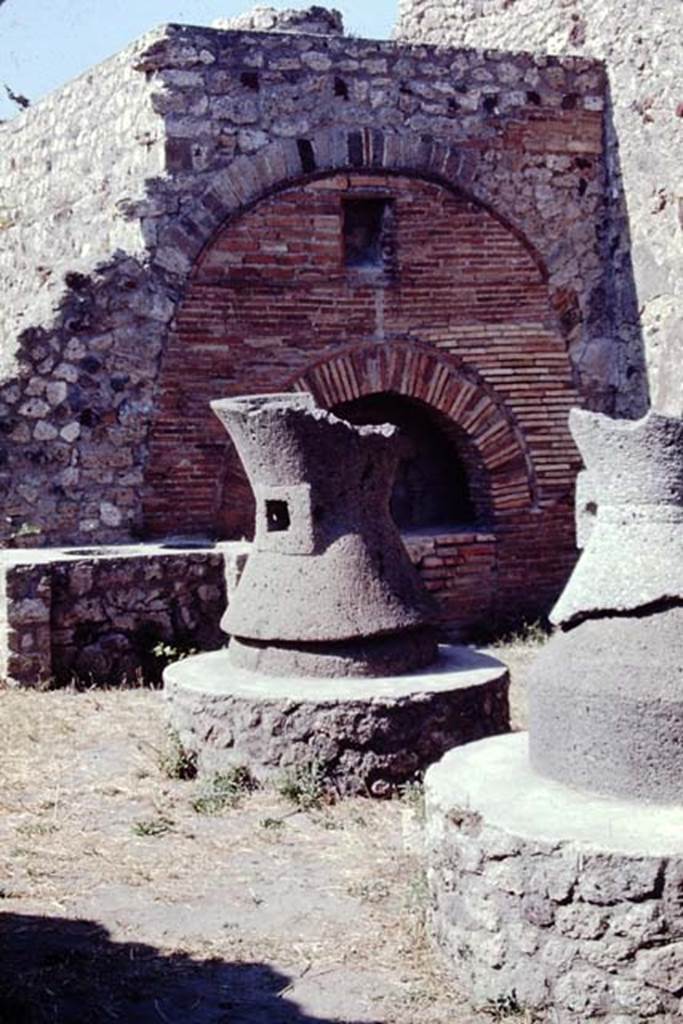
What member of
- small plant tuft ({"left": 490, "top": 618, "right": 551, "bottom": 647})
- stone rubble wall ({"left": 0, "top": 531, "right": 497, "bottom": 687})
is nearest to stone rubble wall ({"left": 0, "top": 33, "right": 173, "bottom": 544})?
stone rubble wall ({"left": 0, "top": 531, "right": 497, "bottom": 687})

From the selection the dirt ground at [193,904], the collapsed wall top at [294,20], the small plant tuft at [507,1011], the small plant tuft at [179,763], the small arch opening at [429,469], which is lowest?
the small plant tuft at [507,1011]

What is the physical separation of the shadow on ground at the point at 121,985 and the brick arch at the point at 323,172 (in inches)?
228

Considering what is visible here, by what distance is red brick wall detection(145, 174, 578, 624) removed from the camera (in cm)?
955

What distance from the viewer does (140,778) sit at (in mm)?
6273

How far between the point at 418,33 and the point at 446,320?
3571 millimetres

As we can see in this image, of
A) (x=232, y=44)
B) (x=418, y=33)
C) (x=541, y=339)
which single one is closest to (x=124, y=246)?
(x=232, y=44)

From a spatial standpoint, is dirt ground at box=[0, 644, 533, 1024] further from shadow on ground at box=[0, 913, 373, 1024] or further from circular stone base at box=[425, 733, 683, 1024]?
circular stone base at box=[425, 733, 683, 1024]

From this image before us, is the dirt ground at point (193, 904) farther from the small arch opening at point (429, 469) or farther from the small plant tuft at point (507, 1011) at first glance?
the small arch opening at point (429, 469)

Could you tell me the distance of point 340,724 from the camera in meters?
5.92

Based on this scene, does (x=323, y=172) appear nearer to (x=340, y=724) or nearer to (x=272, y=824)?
(x=340, y=724)

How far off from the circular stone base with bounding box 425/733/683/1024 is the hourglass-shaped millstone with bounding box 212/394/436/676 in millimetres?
2113

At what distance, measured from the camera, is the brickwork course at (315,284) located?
30.7ft

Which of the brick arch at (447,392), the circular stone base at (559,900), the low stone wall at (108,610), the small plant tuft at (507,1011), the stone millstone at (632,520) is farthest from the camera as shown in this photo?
the brick arch at (447,392)

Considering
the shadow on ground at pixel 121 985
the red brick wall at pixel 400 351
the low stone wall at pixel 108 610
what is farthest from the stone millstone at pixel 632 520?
the red brick wall at pixel 400 351
